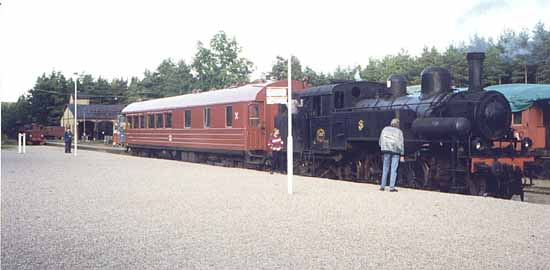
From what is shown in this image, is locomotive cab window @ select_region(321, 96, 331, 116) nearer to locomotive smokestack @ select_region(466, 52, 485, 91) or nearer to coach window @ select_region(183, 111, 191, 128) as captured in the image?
locomotive smokestack @ select_region(466, 52, 485, 91)

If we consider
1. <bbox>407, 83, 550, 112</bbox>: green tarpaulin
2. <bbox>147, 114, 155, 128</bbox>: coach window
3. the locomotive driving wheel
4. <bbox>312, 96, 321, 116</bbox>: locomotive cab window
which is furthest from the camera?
<bbox>147, 114, 155, 128</bbox>: coach window

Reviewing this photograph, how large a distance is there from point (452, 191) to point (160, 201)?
7361mm

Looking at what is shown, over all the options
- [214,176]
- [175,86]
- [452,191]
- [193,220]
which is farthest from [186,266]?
[175,86]

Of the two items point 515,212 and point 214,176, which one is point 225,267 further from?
point 214,176

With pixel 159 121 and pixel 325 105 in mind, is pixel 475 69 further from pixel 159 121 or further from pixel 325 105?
pixel 159 121

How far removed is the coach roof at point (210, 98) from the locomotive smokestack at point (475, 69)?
9.75 meters

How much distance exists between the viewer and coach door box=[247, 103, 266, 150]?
77.5 feet

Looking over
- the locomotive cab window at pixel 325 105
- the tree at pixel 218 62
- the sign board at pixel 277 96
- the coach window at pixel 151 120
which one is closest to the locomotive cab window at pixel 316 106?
the locomotive cab window at pixel 325 105

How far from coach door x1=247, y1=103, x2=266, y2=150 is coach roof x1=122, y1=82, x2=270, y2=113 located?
1.37 feet

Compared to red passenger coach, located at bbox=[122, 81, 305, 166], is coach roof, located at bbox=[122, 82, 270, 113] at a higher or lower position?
higher

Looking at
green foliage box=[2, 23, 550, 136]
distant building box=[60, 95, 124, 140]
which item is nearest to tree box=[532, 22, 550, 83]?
green foliage box=[2, 23, 550, 136]

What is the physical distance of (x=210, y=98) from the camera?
27.4m

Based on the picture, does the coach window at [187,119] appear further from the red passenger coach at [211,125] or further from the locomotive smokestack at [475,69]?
the locomotive smokestack at [475,69]

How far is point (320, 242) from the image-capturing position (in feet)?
27.0
